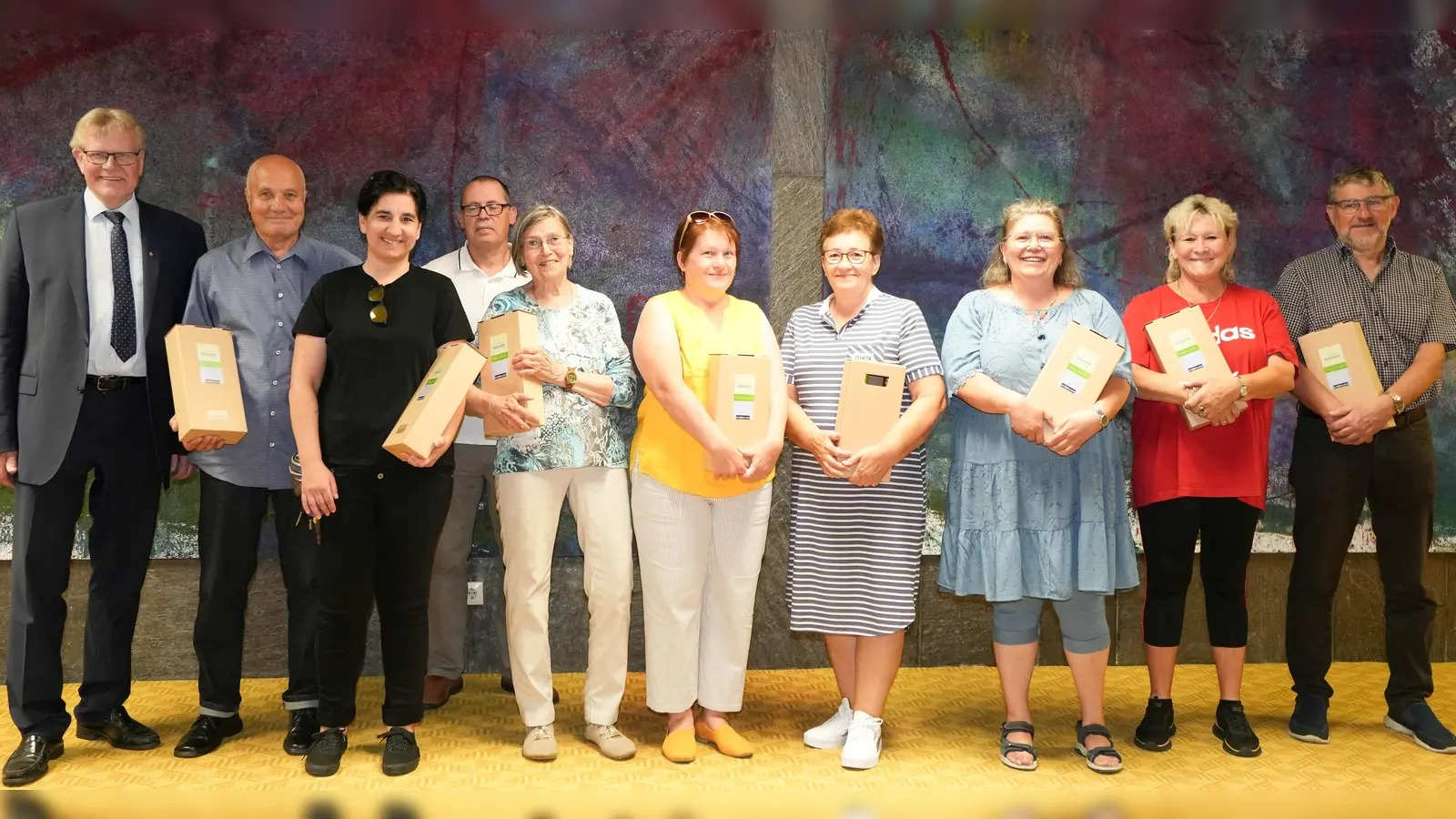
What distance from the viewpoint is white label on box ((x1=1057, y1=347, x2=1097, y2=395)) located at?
10.4 ft

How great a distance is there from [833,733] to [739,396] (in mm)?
1153

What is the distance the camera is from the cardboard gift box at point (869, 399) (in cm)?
320

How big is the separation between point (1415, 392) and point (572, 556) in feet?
10.1

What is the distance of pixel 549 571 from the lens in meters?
3.38

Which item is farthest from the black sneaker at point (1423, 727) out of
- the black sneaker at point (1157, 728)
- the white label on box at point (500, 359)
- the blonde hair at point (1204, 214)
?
the white label on box at point (500, 359)

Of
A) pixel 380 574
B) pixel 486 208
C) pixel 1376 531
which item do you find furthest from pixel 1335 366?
pixel 380 574

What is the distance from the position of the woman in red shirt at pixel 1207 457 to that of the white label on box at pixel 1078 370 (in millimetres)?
315

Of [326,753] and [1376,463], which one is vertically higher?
[1376,463]

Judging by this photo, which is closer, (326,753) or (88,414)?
(326,753)

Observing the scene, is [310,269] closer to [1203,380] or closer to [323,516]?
[323,516]

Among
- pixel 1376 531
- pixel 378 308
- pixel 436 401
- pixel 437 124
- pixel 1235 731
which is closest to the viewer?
pixel 436 401

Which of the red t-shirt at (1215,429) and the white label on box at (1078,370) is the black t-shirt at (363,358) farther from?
the red t-shirt at (1215,429)

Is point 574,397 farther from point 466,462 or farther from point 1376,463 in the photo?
point 1376,463

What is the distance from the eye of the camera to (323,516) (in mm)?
3082
